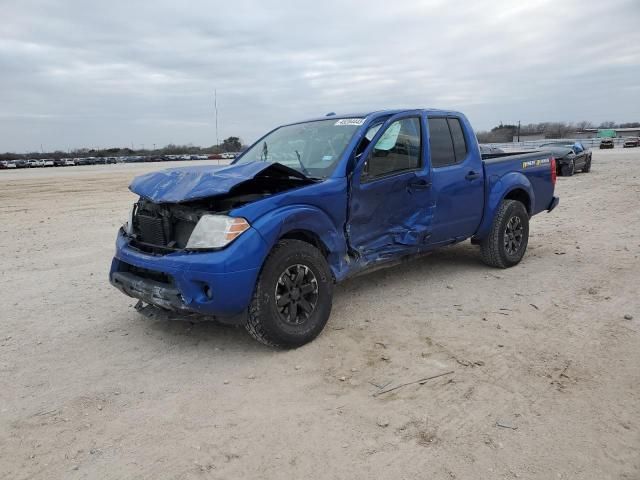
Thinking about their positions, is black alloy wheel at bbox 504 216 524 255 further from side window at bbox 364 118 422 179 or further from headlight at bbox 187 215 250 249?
headlight at bbox 187 215 250 249

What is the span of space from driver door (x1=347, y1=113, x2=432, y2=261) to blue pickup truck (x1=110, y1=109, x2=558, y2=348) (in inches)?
0.5

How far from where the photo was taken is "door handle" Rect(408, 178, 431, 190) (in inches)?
200

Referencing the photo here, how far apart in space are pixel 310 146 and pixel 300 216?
1231 mm

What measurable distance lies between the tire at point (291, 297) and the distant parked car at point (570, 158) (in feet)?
62.7

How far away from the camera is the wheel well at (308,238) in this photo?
414 cm

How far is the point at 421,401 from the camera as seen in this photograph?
323cm

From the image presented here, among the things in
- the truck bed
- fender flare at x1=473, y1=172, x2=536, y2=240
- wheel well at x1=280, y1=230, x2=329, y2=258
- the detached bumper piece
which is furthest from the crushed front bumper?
the truck bed

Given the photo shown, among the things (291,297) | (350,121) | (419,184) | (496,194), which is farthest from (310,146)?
(496,194)

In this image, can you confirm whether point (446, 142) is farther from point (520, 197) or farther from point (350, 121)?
point (520, 197)

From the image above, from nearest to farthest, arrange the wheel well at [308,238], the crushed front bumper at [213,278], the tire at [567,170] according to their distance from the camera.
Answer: the crushed front bumper at [213,278] → the wheel well at [308,238] → the tire at [567,170]

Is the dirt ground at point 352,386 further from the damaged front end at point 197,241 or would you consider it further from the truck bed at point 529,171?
the truck bed at point 529,171

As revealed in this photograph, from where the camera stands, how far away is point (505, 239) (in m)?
6.35

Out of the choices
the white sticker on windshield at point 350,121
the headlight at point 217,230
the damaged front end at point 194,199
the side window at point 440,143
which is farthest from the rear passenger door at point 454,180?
the headlight at point 217,230

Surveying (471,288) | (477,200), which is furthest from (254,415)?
(477,200)
